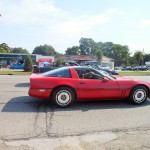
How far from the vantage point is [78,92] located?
696cm

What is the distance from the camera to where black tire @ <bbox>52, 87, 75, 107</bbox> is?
683 cm

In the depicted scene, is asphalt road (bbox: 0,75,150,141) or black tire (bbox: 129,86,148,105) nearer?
asphalt road (bbox: 0,75,150,141)

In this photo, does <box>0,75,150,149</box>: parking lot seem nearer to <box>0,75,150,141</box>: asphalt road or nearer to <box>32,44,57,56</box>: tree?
<box>0,75,150,141</box>: asphalt road

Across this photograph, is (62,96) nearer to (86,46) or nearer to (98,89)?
(98,89)

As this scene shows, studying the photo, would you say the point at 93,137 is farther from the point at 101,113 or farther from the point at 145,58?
the point at 145,58

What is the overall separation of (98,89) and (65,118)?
1.73 meters

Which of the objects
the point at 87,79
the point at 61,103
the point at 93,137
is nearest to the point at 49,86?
the point at 61,103

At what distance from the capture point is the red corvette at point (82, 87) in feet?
22.4

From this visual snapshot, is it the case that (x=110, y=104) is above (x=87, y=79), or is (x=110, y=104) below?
below

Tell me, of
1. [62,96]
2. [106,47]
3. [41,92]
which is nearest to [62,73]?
[62,96]

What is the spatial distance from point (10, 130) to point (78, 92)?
2.69m

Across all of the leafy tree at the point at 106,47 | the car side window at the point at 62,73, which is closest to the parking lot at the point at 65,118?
the car side window at the point at 62,73

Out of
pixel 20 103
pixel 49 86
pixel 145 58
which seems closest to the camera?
pixel 49 86

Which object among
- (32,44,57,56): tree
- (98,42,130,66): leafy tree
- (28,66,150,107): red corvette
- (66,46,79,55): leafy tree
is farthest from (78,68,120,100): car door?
(32,44,57,56): tree
